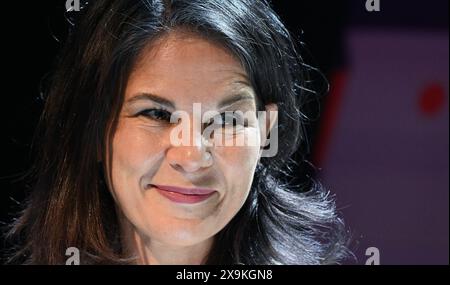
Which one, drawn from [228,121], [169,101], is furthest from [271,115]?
[169,101]

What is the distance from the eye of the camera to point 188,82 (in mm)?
1339

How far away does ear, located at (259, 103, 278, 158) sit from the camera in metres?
1.49

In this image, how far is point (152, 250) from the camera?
1.44 meters

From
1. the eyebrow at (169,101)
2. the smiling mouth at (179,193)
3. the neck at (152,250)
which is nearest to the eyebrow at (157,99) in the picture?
the eyebrow at (169,101)

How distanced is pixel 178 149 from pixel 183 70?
0.48ft

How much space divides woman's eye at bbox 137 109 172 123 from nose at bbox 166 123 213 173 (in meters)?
0.06

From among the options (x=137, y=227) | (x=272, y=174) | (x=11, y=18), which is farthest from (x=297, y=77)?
(x=11, y=18)

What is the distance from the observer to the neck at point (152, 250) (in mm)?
1442

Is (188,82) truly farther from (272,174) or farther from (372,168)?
(372,168)

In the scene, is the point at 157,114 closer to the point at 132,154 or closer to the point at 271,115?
the point at 132,154

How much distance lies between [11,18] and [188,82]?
0.46 m

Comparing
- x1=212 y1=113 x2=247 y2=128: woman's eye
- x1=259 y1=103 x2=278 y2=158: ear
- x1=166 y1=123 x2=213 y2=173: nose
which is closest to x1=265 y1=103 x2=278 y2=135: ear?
x1=259 y1=103 x2=278 y2=158: ear

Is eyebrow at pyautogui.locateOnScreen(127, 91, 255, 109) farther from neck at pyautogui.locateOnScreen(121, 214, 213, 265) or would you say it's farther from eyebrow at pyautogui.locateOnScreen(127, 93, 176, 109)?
neck at pyautogui.locateOnScreen(121, 214, 213, 265)

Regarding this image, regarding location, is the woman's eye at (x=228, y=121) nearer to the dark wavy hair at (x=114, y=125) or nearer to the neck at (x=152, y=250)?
the dark wavy hair at (x=114, y=125)
